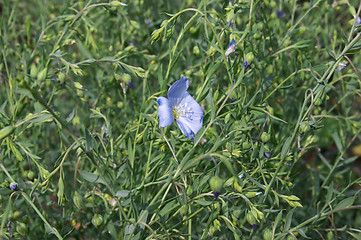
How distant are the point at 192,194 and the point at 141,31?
1156 mm

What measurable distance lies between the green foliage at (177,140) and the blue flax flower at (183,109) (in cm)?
4

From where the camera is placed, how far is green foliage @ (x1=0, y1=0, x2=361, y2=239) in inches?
51.8

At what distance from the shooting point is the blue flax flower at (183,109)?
1.33m

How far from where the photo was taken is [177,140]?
1.48 metres

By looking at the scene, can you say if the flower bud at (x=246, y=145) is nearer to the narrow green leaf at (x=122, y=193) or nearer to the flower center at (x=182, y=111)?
the flower center at (x=182, y=111)

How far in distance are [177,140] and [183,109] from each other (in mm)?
115

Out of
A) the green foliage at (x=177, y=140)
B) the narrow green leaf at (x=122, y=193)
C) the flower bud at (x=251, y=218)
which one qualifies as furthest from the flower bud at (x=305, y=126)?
the narrow green leaf at (x=122, y=193)

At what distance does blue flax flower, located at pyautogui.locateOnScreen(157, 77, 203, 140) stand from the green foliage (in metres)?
0.04

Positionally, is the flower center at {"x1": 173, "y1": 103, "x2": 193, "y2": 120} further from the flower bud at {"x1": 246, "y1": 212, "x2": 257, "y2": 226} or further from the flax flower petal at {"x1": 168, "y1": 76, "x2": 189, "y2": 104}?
the flower bud at {"x1": 246, "y1": 212, "x2": 257, "y2": 226}

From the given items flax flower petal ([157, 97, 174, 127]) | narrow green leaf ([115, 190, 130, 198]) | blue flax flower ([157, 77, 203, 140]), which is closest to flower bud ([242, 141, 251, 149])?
blue flax flower ([157, 77, 203, 140])

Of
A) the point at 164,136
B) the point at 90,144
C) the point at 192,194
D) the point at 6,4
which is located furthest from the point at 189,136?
the point at 6,4

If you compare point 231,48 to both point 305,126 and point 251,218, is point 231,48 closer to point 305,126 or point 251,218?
point 305,126

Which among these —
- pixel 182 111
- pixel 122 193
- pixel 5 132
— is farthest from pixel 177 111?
pixel 5 132

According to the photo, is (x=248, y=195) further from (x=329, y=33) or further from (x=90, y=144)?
(x=329, y=33)
